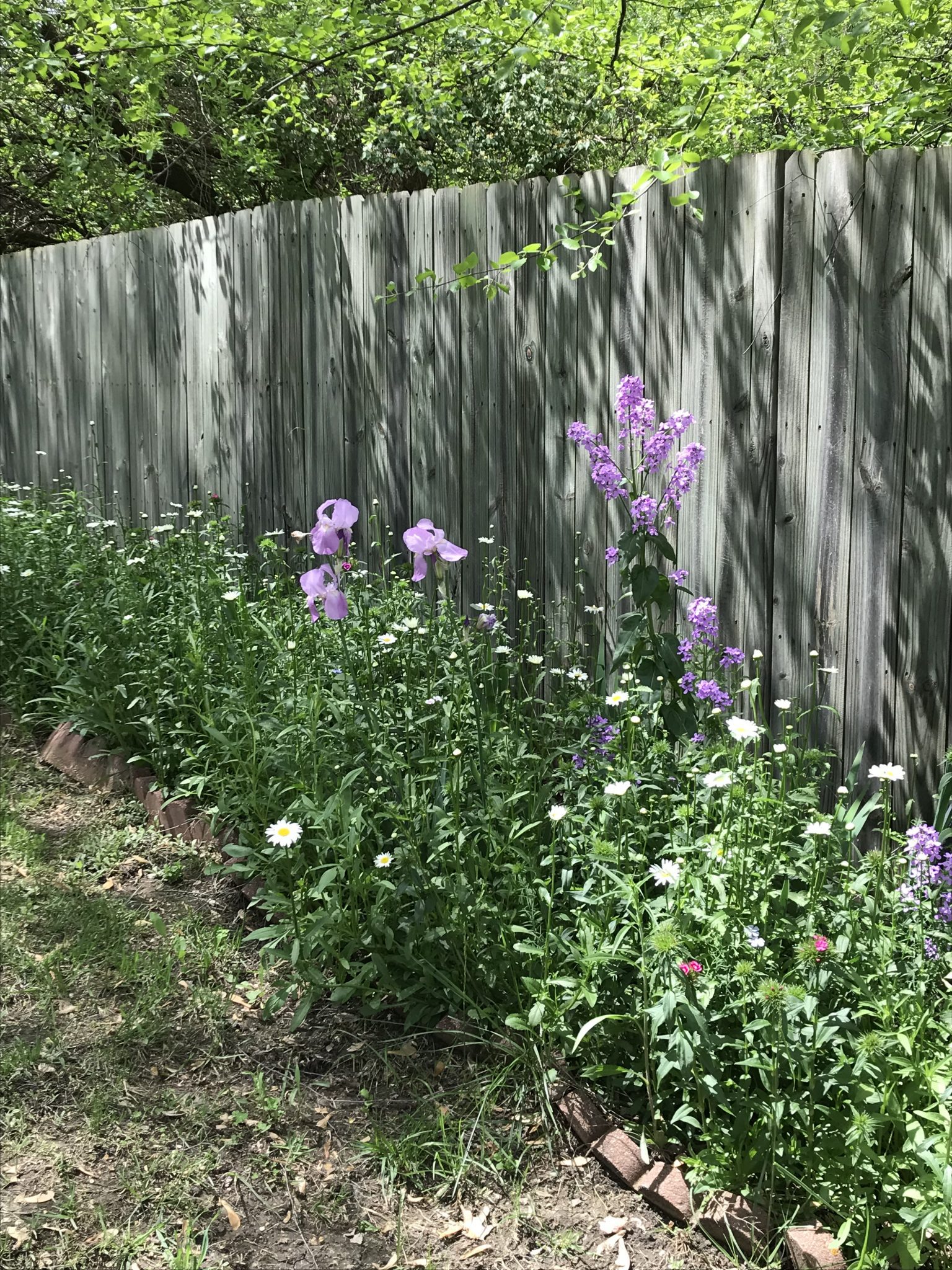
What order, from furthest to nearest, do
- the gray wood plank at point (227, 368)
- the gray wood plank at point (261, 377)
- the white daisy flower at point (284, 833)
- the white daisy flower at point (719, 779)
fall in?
the gray wood plank at point (227, 368)
the gray wood plank at point (261, 377)
the white daisy flower at point (284, 833)
the white daisy flower at point (719, 779)

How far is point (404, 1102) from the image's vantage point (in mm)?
2484

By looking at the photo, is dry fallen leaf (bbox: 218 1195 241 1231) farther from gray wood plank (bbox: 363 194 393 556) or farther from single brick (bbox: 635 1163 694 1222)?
gray wood plank (bbox: 363 194 393 556)

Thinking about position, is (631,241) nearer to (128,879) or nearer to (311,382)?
(311,382)

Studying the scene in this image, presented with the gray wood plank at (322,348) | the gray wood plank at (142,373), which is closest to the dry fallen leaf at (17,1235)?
the gray wood plank at (322,348)

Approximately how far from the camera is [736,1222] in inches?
80.8

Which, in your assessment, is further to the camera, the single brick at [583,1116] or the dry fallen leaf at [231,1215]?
the single brick at [583,1116]

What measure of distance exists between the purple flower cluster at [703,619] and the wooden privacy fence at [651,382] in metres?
0.19

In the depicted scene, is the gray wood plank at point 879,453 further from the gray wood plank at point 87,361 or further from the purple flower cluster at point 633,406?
the gray wood plank at point 87,361

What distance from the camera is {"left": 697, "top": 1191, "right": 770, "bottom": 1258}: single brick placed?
2039mm

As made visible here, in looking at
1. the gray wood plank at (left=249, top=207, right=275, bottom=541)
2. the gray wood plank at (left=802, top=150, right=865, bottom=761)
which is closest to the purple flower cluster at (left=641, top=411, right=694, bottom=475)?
the gray wood plank at (left=802, top=150, right=865, bottom=761)

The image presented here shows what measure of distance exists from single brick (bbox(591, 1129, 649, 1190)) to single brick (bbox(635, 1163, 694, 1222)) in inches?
0.7

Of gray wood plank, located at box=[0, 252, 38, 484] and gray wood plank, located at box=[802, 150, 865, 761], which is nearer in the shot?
gray wood plank, located at box=[802, 150, 865, 761]

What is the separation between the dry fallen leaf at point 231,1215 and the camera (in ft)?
7.06

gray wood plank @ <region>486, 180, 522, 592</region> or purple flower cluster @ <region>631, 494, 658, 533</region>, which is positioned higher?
gray wood plank @ <region>486, 180, 522, 592</region>
